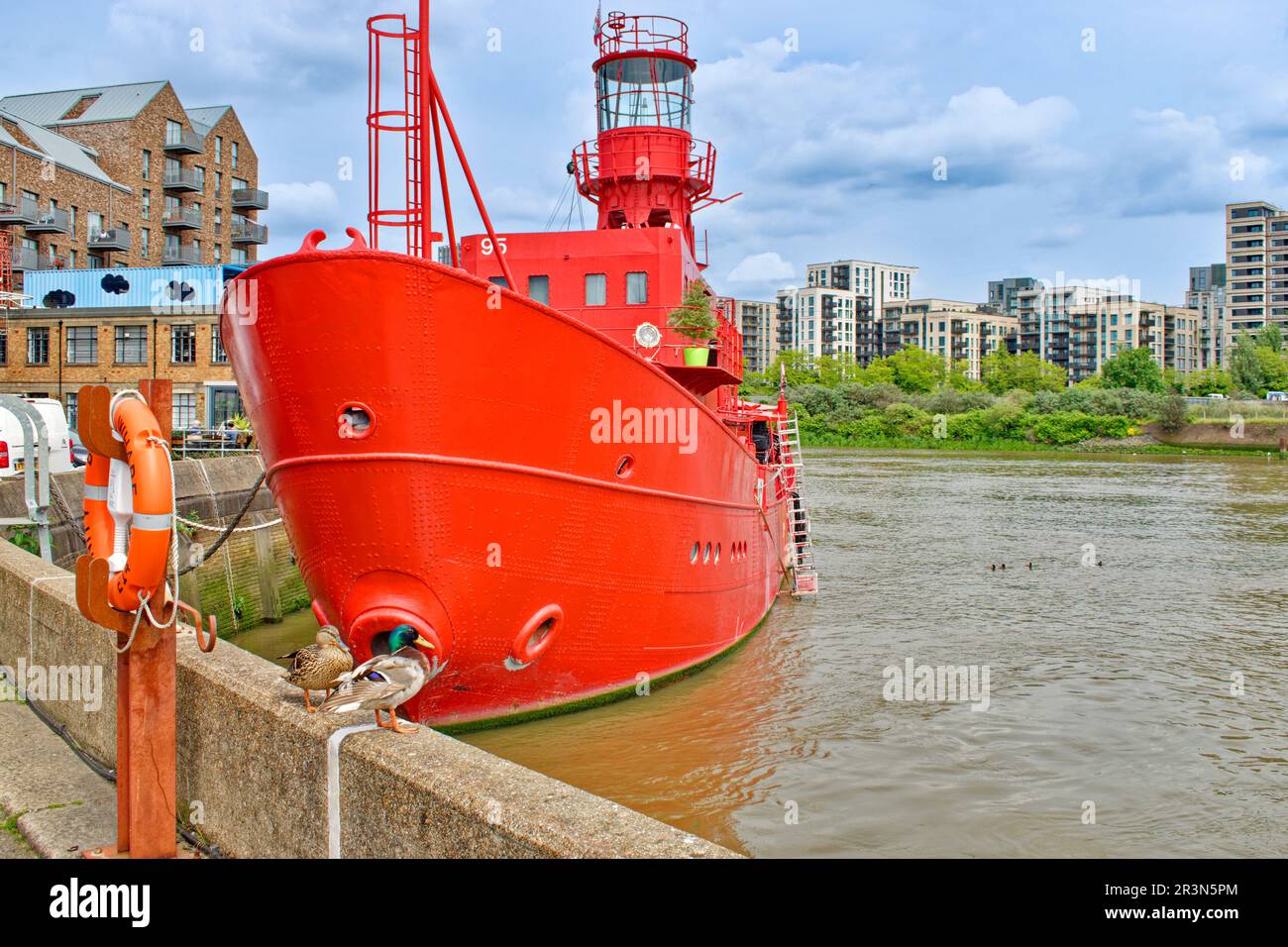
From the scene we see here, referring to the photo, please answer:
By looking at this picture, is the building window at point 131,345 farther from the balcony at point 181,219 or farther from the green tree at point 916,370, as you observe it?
the green tree at point 916,370

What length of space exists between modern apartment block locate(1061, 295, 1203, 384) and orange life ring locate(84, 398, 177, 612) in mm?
176970

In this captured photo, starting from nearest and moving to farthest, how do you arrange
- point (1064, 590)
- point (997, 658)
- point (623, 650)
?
point (623, 650) < point (997, 658) < point (1064, 590)

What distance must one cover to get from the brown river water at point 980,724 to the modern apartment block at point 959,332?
517 ft

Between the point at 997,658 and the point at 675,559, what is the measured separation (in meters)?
6.46

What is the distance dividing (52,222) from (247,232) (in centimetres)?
1551

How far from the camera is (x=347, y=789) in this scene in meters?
4.59

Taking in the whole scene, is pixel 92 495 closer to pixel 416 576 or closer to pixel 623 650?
pixel 416 576

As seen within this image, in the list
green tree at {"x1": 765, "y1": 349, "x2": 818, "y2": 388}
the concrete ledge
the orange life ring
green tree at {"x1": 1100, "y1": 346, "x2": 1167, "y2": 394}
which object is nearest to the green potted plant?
the concrete ledge

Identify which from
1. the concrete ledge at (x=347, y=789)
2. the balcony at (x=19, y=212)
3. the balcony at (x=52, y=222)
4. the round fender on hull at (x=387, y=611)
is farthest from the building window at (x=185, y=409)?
the concrete ledge at (x=347, y=789)

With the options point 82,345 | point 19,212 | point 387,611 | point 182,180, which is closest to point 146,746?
point 387,611

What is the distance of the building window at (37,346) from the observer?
4388 centimetres

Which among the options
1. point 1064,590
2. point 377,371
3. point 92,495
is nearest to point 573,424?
point 377,371

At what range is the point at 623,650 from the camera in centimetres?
1135

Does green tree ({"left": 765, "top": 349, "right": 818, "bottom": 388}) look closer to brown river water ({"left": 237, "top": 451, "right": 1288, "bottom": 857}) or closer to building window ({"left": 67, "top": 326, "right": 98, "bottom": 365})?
building window ({"left": 67, "top": 326, "right": 98, "bottom": 365})
